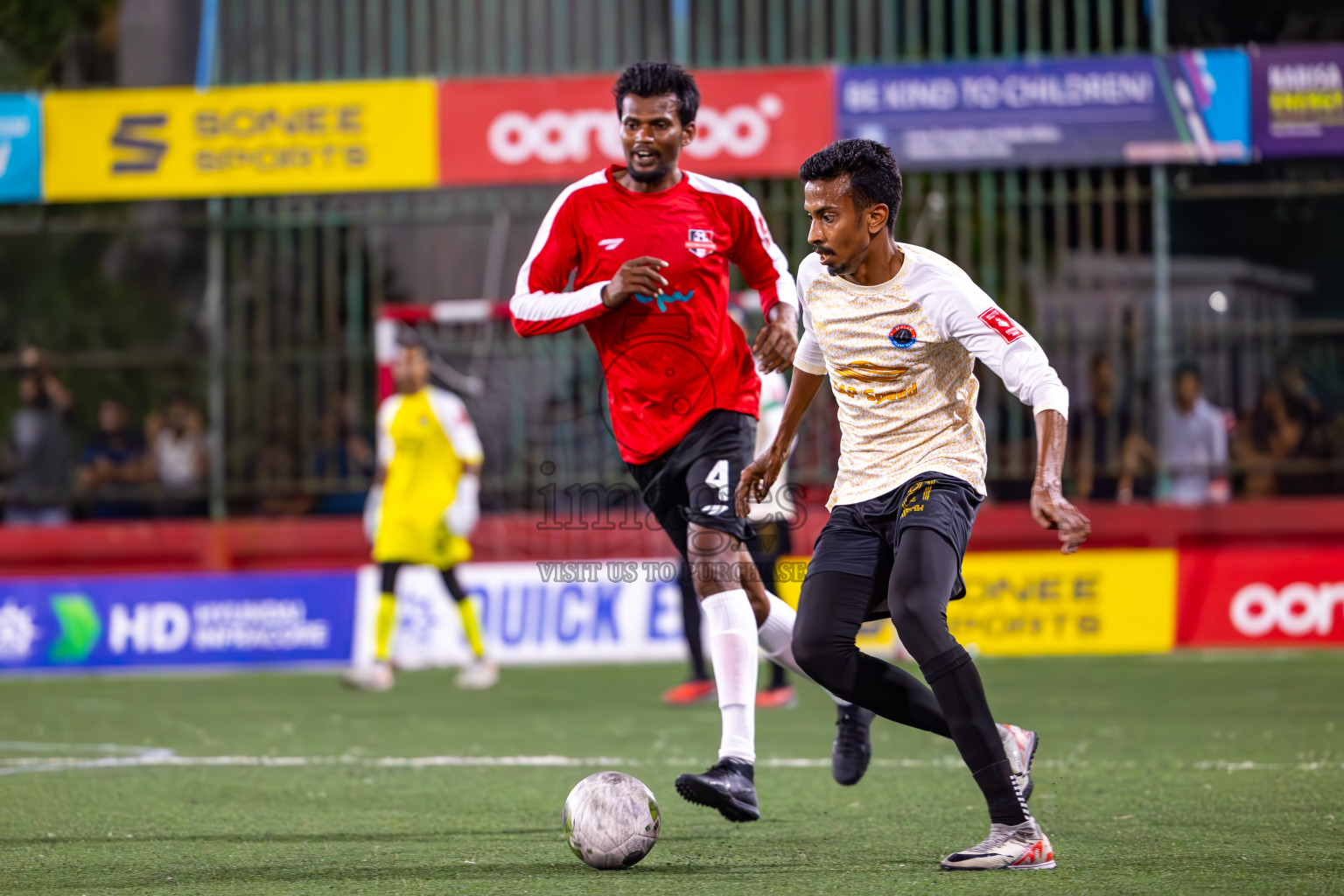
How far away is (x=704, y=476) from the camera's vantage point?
222 inches

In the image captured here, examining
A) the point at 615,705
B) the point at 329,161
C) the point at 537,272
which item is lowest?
the point at 615,705

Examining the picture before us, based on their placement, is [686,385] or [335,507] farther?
[335,507]

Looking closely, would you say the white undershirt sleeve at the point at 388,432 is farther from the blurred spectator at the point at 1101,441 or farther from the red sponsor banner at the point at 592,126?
the blurred spectator at the point at 1101,441

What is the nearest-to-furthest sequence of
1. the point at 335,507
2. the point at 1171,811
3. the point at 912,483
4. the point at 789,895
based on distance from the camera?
the point at 789,895, the point at 912,483, the point at 1171,811, the point at 335,507

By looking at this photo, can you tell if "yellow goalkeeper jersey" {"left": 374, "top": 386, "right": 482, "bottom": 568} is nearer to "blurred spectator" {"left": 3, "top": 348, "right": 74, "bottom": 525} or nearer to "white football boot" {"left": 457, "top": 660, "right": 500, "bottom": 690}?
"white football boot" {"left": 457, "top": 660, "right": 500, "bottom": 690}

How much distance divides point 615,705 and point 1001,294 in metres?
5.59

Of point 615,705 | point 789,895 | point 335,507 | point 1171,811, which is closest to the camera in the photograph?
point 789,895

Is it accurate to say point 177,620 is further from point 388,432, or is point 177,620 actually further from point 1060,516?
point 1060,516

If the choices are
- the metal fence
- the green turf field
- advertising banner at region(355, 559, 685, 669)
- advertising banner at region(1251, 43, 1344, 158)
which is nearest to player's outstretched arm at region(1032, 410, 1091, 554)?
the green turf field

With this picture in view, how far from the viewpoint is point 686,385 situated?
18.7 feet

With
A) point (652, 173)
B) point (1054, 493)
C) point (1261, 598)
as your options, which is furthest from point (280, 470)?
point (1054, 493)

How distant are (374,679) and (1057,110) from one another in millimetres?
6734

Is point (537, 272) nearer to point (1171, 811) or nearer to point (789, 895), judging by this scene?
point (789, 895)

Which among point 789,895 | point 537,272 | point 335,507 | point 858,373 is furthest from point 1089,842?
point 335,507
